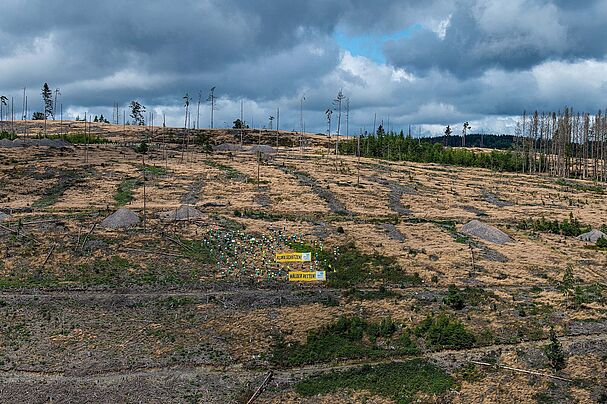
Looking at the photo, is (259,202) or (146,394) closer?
(146,394)

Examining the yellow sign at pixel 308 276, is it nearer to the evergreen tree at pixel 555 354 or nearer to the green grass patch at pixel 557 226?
the evergreen tree at pixel 555 354

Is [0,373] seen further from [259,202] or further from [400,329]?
[259,202]

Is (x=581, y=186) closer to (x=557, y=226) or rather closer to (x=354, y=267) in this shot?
(x=557, y=226)

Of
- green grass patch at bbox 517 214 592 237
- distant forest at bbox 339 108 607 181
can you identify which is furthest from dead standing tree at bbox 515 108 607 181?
green grass patch at bbox 517 214 592 237

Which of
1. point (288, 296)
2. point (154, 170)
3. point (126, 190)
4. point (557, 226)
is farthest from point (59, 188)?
point (557, 226)

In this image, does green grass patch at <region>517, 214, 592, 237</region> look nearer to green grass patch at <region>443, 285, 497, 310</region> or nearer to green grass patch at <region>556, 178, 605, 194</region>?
green grass patch at <region>443, 285, 497, 310</region>

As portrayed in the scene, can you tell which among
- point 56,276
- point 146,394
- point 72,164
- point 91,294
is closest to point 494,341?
point 146,394
